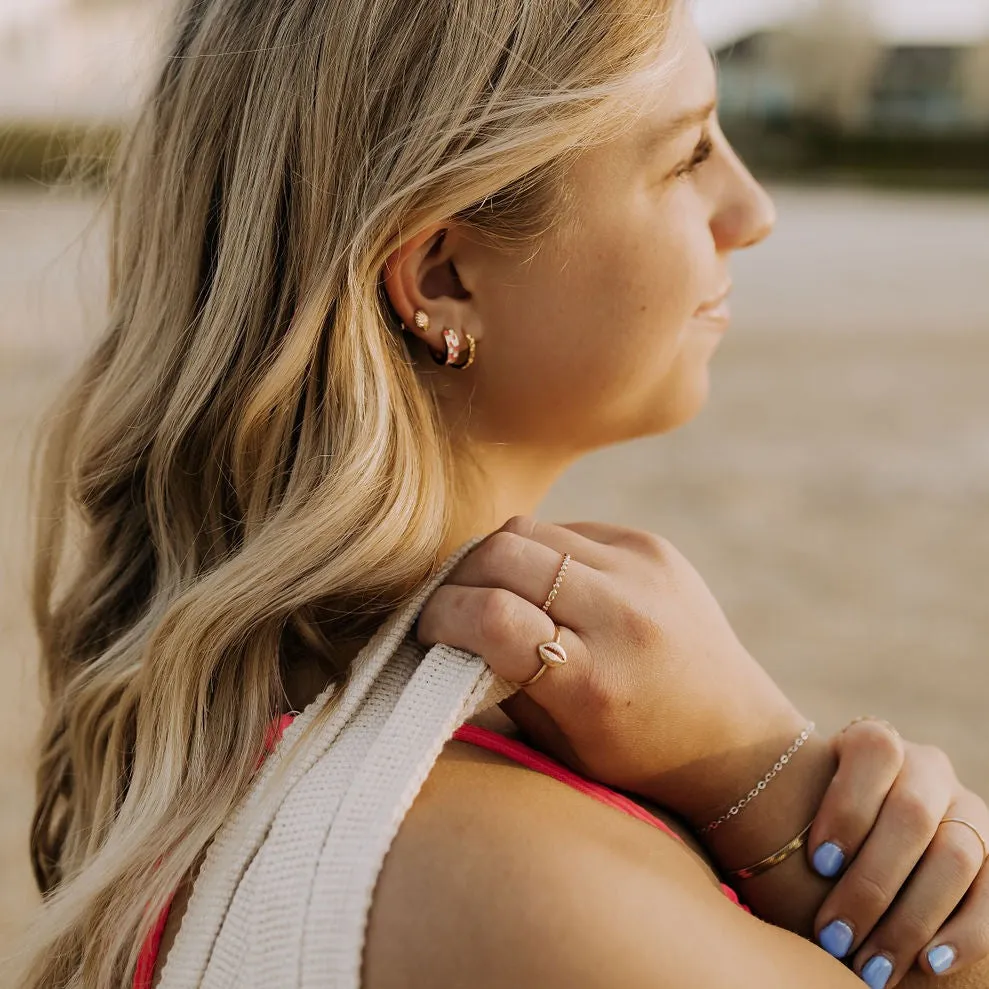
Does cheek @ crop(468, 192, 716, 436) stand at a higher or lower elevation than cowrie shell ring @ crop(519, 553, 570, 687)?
higher

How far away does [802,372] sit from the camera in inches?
485

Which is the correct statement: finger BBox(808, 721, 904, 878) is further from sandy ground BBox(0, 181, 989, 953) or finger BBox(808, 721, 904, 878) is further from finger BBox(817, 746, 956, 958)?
sandy ground BBox(0, 181, 989, 953)

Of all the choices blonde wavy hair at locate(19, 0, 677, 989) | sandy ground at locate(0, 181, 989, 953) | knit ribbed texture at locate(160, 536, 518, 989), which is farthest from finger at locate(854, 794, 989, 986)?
sandy ground at locate(0, 181, 989, 953)

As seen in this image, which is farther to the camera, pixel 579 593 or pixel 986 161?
pixel 986 161

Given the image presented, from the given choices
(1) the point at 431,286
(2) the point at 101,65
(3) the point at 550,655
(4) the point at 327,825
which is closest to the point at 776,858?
(3) the point at 550,655

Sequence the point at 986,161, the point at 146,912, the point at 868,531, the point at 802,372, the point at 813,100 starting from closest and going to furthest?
the point at 146,912 < the point at 868,531 < the point at 802,372 < the point at 986,161 < the point at 813,100

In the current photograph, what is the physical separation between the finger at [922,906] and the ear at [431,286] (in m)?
0.95

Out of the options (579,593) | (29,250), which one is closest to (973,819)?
(579,593)

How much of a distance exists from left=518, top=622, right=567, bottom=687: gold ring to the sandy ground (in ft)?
4.29

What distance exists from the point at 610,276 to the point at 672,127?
9.0 inches

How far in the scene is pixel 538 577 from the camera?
1.54m

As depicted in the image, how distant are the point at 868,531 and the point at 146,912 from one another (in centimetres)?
695

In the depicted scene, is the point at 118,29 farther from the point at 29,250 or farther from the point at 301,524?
the point at 29,250

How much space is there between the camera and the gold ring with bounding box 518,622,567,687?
4.85ft
